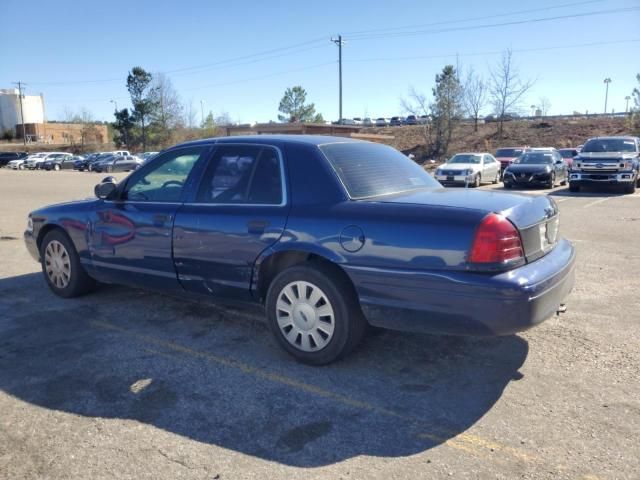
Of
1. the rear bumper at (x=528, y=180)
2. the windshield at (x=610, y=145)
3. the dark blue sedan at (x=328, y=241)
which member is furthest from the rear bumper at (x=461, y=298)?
the rear bumper at (x=528, y=180)

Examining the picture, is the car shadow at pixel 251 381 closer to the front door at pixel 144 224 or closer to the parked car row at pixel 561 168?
the front door at pixel 144 224

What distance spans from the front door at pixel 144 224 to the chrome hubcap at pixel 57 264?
0.51 m

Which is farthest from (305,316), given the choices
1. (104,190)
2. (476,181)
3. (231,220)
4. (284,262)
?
(476,181)

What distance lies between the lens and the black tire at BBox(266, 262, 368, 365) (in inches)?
151

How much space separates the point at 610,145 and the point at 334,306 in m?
18.5

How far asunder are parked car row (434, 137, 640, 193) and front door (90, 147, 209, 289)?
16.8m

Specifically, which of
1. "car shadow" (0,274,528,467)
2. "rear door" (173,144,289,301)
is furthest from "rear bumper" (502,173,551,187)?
"rear door" (173,144,289,301)

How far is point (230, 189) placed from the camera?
14.8ft

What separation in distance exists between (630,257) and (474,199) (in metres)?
5.09

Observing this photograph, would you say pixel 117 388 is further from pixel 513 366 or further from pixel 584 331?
pixel 584 331

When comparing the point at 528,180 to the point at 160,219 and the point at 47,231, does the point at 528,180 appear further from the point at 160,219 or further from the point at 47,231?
the point at 160,219

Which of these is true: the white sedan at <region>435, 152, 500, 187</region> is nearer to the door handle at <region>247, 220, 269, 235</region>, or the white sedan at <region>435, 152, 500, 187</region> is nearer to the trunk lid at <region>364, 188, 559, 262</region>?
the trunk lid at <region>364, 188, 559, 262</region>

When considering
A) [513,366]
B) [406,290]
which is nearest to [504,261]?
[406,290]

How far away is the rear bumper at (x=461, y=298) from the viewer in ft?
11.1
